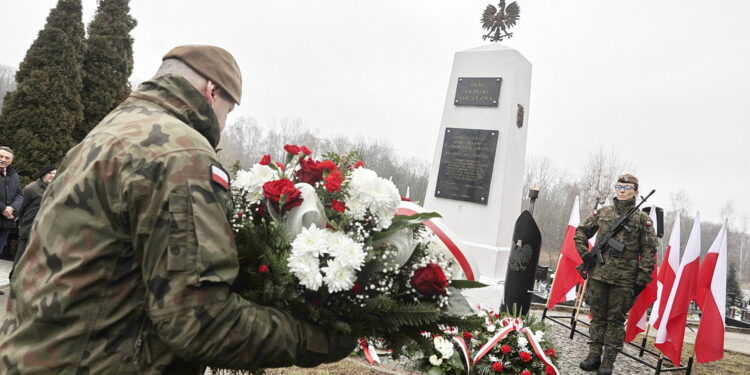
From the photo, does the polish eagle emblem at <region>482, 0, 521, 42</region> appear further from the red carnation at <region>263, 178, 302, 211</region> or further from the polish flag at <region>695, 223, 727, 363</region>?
the red carnation at <region>263, 178, 302, 211</region>

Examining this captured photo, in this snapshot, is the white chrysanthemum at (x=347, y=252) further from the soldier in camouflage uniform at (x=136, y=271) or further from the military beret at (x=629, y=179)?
the military beret at (x=629, y=179)

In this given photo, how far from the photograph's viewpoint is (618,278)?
474 centimetres

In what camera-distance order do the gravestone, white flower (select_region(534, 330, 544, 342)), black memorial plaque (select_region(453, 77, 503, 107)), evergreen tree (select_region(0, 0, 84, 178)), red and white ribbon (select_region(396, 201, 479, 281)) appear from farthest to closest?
1. evergreen tree (select_region(0, 0, 84, 178))
2. black memorial plaque (select_region(453, 77, 503, 107))
3. the gravestone
4. white flower (select_region(534, 330, 544, 342))
5. red and white ribbon (select_region(396, 201, 479, 281))

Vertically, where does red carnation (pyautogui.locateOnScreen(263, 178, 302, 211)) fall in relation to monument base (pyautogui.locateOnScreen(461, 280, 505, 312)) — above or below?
above

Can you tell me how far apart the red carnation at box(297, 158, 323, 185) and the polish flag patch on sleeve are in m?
0.39

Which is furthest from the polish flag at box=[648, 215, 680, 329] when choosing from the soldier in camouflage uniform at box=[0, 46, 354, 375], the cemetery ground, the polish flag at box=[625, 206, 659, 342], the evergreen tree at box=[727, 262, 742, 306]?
the evergreen tree at box=[727, 262, 742, 306]

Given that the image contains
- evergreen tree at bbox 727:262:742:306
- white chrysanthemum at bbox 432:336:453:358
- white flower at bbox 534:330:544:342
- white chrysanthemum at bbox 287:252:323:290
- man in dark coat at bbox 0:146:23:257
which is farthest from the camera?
evergreen tree at bbox 727:262:742:306

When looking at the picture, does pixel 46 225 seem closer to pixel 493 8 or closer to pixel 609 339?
pixel 609 339

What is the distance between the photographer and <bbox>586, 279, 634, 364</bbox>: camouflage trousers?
15.3 feet

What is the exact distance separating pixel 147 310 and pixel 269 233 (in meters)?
0.39

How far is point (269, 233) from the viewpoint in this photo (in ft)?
4.46

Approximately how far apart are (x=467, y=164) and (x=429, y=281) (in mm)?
6719

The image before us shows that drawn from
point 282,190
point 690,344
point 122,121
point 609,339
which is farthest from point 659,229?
point 122,121

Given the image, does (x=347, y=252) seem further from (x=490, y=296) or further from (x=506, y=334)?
(x=490, y=296)
